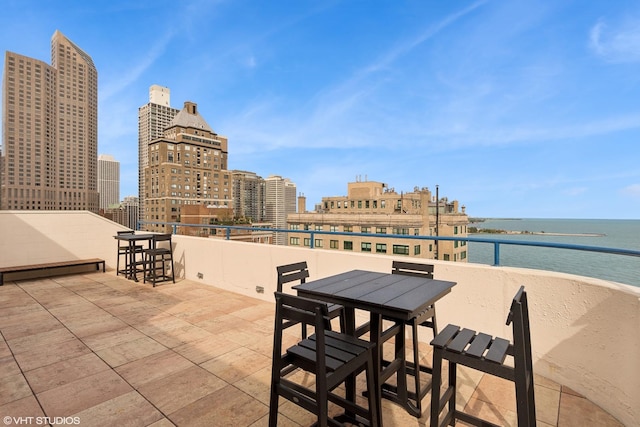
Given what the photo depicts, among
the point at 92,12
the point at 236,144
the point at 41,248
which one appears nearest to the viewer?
the point at 41,248

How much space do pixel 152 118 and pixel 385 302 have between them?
139137 millimetres

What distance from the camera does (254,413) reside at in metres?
2.07

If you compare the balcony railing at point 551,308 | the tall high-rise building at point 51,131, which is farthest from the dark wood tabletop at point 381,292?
the tall high-rise building at point 51,131

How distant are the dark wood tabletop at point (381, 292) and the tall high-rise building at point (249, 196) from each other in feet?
334

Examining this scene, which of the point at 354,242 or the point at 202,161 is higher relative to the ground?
the point at 202,161

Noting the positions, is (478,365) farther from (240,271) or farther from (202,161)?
(202,161)

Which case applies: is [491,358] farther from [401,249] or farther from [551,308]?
[401,249]

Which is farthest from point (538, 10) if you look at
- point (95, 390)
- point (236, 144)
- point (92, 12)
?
point (236, 144)

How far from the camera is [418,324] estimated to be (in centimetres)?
238

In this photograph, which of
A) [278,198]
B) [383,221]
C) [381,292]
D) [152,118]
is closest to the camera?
[381,292]

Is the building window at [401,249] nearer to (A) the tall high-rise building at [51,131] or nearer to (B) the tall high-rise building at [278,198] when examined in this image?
(B) the tall high-rise building at [278,198]

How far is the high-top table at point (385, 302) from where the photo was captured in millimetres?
1849

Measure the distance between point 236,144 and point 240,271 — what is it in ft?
333

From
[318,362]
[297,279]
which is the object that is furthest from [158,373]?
[318,362]
